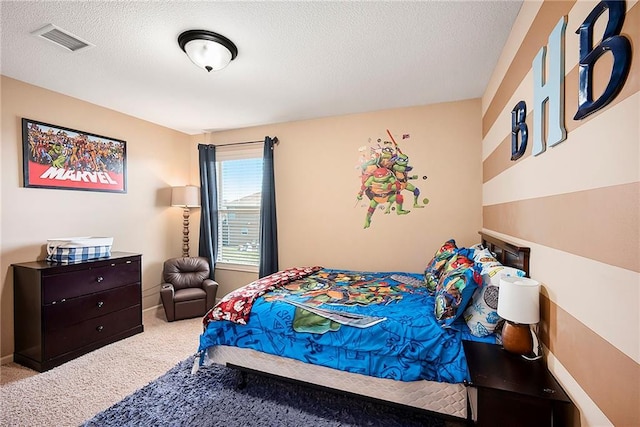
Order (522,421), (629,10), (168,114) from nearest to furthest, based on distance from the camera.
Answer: (629,10), (522,421), (168,114)

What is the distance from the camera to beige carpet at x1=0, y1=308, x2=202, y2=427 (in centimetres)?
202

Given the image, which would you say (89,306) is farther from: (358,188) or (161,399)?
(358,188)

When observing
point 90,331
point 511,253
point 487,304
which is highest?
point 511,253

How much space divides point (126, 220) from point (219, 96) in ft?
6.78

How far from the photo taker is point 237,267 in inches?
169

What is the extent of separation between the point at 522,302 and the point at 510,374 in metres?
0.34

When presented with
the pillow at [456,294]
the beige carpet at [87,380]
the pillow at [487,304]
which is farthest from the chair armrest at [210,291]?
the pillow at [487,304]

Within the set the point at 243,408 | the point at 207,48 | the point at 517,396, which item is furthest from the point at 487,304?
the point at 207,48

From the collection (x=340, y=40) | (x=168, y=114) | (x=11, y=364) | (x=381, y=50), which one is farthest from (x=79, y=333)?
(x=381, y=50)

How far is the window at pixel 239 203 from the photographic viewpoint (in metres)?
4.24

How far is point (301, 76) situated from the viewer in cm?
268

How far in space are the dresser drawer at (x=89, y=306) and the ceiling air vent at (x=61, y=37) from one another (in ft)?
7.30

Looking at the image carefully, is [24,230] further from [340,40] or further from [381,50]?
[381,50]

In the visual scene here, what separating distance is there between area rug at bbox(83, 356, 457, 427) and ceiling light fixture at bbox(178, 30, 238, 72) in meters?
2.57
